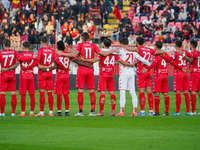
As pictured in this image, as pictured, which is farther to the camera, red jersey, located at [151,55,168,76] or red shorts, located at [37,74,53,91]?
red jersey, located at [151,55,168,76]

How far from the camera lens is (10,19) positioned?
37.2 meters

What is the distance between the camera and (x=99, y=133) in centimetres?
1082

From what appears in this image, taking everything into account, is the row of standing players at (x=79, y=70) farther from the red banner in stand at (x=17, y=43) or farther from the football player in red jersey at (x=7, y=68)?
the red banner in stand at (x=17, y=43)

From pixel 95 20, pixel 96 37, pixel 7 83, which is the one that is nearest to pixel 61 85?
pixel 7 83

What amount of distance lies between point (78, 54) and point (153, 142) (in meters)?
5.10

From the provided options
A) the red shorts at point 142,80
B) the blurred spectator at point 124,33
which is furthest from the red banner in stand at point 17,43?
the red shorts at point 142,80

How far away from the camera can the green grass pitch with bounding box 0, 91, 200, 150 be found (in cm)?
949

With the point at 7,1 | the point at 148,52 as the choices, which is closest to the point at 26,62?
the point at 148,52

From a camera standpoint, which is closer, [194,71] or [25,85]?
[25,85]

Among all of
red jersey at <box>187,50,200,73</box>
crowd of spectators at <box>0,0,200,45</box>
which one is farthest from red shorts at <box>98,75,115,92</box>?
crowd of spectators at <box>0,0,200,45</box>

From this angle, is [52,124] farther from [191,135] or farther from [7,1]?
[7,1]

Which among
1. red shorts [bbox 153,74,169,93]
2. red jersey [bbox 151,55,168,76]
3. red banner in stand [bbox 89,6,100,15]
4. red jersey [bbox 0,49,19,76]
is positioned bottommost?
red shorts [bbox 153,74,169,93]

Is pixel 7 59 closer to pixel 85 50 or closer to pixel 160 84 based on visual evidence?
pixel 85 50

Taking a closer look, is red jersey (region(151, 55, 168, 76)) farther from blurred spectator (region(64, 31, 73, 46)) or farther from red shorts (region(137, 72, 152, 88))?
blurred spectator (region(64, 31, 73, 46))
